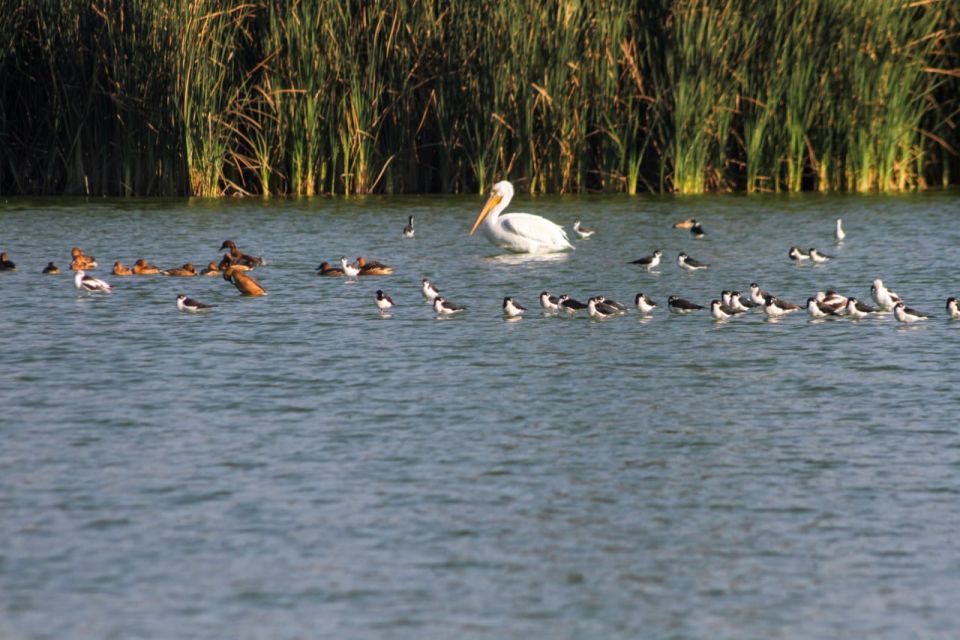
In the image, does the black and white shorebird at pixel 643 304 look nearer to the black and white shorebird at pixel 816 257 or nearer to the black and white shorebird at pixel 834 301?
the black and white shorebird at pixel 834 301

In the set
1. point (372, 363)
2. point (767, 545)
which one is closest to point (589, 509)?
point (767, 545)

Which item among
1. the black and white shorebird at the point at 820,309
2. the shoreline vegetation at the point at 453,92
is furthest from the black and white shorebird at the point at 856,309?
the shoreline vegetation at the point at 453,92

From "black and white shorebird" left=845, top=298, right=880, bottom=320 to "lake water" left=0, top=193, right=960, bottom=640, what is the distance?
0.36 m

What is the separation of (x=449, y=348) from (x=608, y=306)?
2.39 metres

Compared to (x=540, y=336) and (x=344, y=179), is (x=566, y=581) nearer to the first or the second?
(x=540, y=336)

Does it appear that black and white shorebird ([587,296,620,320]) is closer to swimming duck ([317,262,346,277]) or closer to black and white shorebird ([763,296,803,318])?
black and white shorebird ([763,296,803,318])

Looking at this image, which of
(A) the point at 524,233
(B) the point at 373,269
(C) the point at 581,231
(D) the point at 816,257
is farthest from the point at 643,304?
(C) the point at 581,231

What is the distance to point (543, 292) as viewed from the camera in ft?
52.5

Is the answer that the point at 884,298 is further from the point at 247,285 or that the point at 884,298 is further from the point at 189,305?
the point at 189,305

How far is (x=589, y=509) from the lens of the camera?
8.27 m

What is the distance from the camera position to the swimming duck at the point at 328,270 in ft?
60.7

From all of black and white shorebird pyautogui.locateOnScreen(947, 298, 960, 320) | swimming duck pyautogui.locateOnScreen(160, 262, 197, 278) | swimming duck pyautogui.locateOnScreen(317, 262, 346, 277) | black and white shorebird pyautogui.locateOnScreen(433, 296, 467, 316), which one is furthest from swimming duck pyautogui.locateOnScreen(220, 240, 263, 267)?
black and white shorebird pyautogui.locateOnScreen(947, 298, 960, 320)

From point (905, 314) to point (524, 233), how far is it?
7.16 m

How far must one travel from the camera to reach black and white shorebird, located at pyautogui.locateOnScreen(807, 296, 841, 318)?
1528 centimetres
